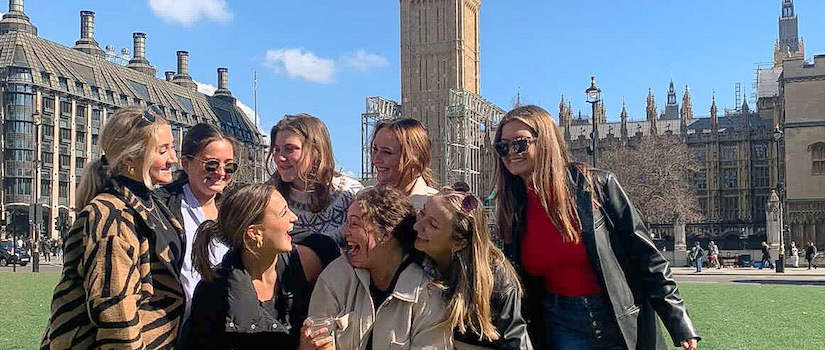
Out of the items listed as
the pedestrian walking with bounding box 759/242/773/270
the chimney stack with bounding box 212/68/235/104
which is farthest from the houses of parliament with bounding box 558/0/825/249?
the chimney stack with bounding box 212/68/235/104

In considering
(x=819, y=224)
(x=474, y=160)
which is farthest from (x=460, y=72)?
(x=819, y=224)

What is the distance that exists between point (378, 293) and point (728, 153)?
7305 cm

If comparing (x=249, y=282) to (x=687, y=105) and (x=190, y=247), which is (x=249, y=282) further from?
(x=687, y=105)

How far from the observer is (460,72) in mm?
69875

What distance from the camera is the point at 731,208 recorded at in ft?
228

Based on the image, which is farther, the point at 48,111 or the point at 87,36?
the point at 87,36

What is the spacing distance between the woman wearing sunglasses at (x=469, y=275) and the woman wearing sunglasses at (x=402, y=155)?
596 mm

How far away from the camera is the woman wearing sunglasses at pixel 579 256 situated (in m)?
3.59

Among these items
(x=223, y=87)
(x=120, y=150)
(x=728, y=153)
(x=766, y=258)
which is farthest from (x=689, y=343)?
(x=223, y=87)

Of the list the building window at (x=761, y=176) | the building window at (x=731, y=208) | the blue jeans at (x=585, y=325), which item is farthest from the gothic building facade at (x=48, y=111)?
the blue jeans at (x=585, y=325)

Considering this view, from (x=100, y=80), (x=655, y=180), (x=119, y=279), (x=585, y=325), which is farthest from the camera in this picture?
(x=100, y=80)

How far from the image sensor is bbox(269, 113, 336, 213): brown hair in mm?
4145

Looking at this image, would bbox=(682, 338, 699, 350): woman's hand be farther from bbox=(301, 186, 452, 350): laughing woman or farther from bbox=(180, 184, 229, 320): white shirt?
bbox=(180, 184, 229, 320): white shirt

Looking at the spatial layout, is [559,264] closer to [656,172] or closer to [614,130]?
[656,172]
